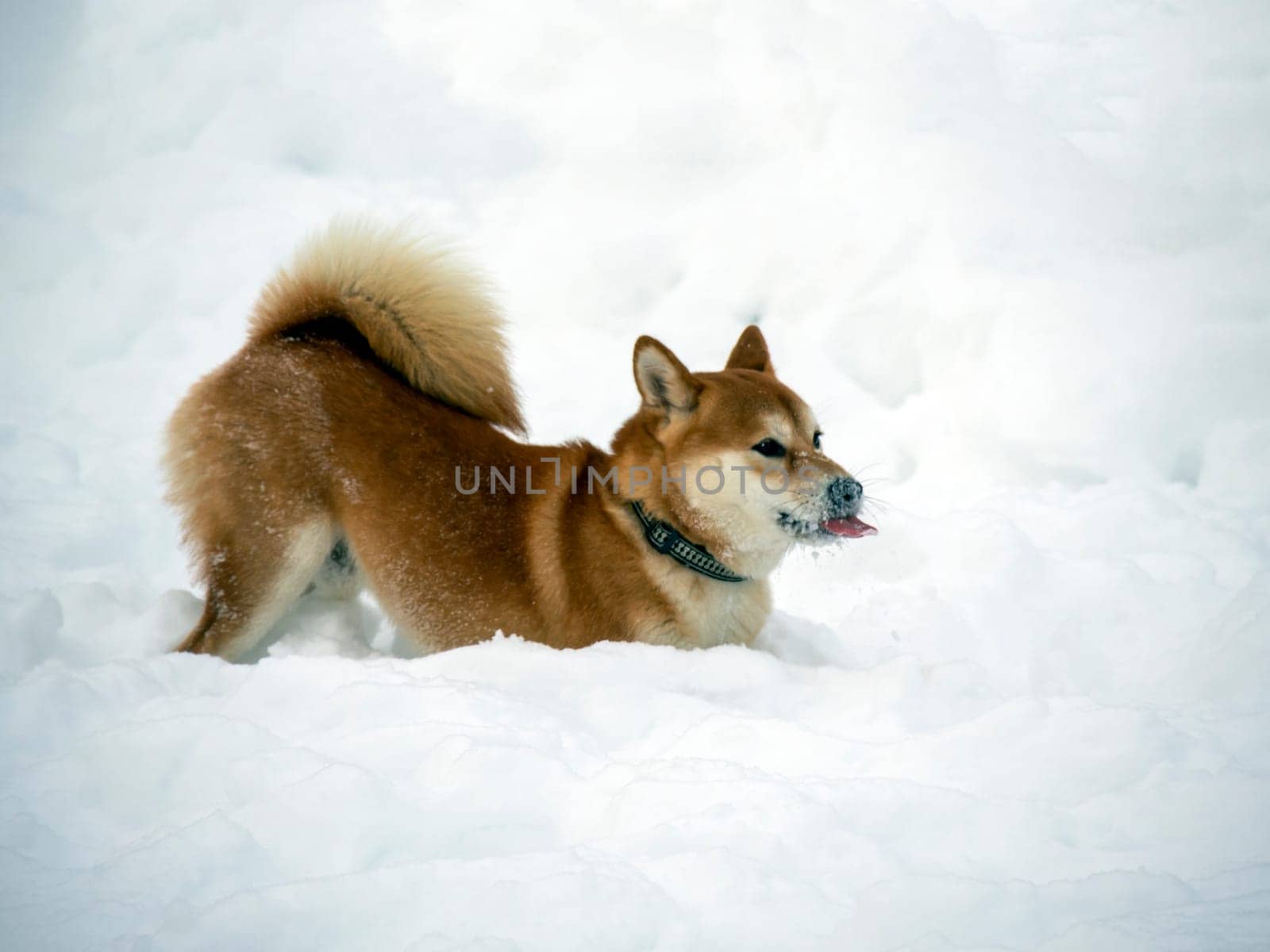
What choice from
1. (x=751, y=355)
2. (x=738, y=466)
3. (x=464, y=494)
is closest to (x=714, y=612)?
(x=738, y=466)

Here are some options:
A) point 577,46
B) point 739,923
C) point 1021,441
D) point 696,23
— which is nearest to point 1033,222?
point 1021,441

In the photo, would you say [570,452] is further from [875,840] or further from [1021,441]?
[1021,441]

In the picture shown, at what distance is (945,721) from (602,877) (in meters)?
1.08

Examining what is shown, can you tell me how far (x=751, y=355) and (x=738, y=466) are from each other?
760mm

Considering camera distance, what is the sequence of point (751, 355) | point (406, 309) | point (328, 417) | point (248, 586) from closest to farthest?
1. point (248, 586)
2. point (328, 417)
3. point (406, 309)
4. point (751, 355)

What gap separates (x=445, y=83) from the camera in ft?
22.9

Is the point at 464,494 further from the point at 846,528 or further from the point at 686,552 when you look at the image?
the point at 846,528

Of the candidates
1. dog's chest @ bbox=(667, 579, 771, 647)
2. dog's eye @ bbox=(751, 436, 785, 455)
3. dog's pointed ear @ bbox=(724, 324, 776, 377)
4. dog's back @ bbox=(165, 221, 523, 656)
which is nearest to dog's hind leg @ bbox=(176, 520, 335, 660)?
dog's back @ bbox=(165, 221, 523, 656)

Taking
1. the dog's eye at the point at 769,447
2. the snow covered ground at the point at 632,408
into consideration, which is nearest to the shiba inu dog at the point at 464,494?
the dog's eye at the point at 769,447

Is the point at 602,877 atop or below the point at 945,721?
below

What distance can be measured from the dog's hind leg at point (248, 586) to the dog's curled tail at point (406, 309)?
27.1 inches

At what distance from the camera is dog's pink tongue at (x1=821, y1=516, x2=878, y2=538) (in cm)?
279

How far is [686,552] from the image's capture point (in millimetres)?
2861

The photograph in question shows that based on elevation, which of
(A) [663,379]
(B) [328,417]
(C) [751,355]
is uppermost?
(C) [751,355]
